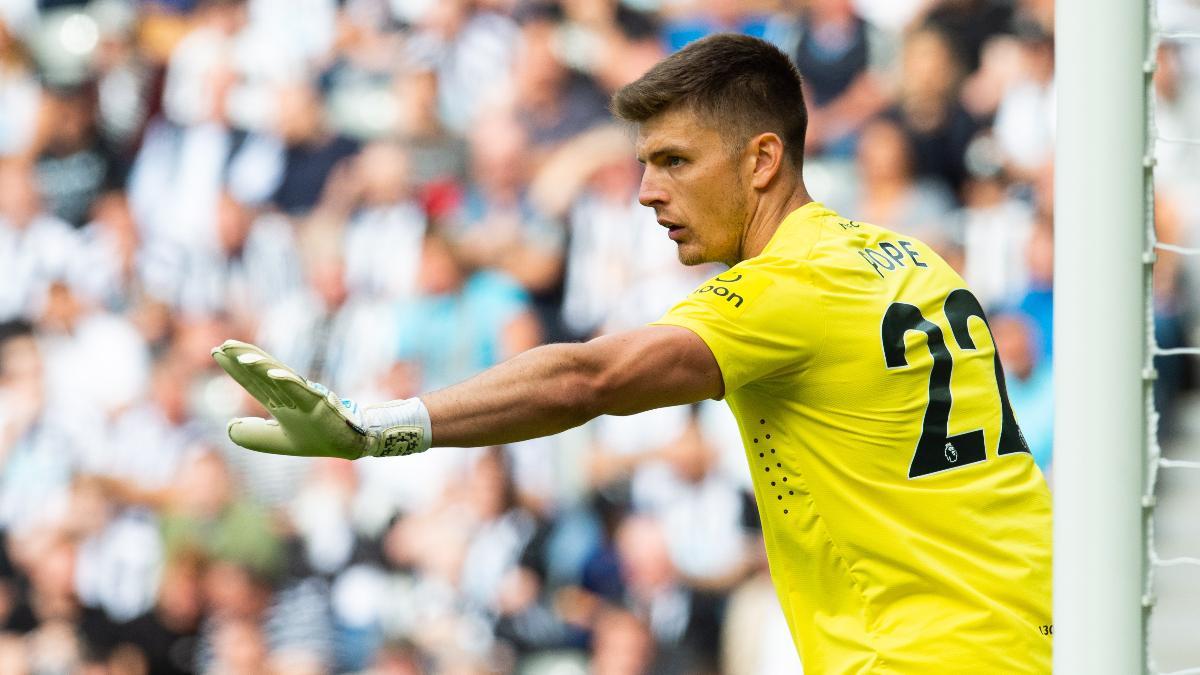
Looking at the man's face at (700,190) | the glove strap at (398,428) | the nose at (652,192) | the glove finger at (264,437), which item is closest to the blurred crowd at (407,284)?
the man's face at (700,190)

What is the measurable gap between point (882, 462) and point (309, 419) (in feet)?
4.14

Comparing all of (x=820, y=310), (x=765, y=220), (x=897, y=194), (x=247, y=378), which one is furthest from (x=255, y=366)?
(x=897, y=194)

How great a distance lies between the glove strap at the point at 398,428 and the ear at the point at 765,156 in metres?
1.19

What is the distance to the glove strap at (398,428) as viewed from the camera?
2869 mm

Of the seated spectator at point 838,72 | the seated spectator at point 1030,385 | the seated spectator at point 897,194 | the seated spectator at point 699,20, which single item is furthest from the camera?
the seated spectator at point 699,20

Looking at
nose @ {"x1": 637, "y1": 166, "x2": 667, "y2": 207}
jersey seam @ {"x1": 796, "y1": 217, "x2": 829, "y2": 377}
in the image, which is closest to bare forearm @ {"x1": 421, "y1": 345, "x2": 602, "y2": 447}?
jersey seam @ {"x1": 796, "y1": 217, "x2": 829, "y2": 377}

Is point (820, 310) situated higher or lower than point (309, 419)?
higher

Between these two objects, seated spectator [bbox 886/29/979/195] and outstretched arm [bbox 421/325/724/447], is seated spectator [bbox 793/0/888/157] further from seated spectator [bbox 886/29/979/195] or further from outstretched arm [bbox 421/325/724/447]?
outstretched arm [bbox 421/325/724/447]

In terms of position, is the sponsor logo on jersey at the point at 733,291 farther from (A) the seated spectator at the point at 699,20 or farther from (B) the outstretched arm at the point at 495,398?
(A) the seated spectator at the point at 699,20

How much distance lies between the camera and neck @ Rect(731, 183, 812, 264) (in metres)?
3.70

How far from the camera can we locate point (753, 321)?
10.4 ft

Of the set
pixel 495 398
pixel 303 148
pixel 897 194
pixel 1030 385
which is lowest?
pixel 1030 385

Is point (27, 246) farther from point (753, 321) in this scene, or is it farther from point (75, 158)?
point (753, 321)

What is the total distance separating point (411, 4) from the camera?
9148 millimetres
